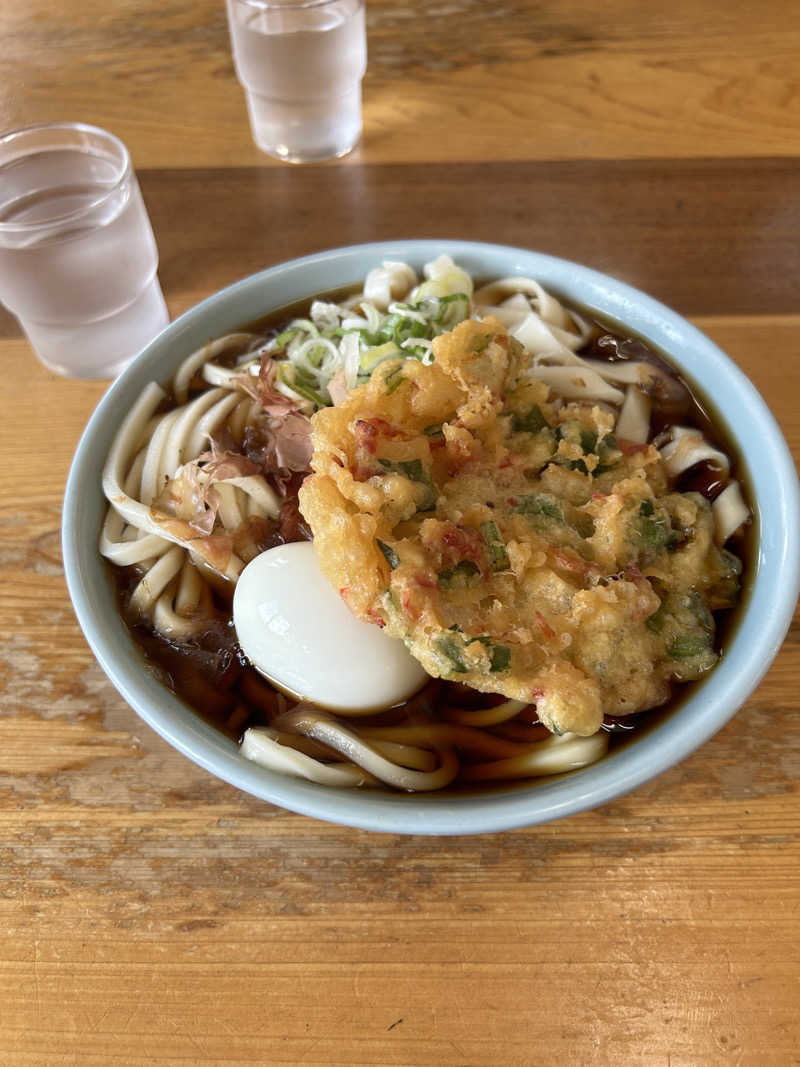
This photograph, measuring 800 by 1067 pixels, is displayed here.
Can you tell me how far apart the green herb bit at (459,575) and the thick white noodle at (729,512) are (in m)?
0.45

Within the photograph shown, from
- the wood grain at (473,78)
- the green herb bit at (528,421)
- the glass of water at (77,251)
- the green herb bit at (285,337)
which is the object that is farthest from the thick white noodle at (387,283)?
the wood grain at (473,78)

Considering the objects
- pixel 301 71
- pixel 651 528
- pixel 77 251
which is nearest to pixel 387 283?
pixel 77 251

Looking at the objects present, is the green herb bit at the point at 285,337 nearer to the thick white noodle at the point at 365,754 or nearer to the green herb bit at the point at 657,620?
the thick white noodle at the point at 365,754

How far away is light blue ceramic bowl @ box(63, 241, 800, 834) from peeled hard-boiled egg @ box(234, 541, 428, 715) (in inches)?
5.8

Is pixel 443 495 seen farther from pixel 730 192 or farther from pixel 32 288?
pixel 730 192

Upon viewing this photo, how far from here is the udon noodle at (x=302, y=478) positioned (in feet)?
4.18

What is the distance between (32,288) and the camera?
66.0 inches

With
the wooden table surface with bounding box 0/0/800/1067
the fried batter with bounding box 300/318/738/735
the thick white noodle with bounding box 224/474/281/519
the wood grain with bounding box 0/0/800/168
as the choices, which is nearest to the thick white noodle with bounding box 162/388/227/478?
the thick white noodle with bounding box 224/474/281/519

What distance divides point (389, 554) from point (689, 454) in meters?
0.60

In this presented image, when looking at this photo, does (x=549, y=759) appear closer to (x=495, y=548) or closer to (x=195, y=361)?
(x=495, y=548)

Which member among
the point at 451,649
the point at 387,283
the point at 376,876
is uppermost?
the point at 387,283

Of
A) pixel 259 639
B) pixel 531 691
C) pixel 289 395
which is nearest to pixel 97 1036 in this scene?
pixel 259 639

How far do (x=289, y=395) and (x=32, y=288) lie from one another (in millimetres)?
574

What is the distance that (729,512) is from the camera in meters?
1.39
